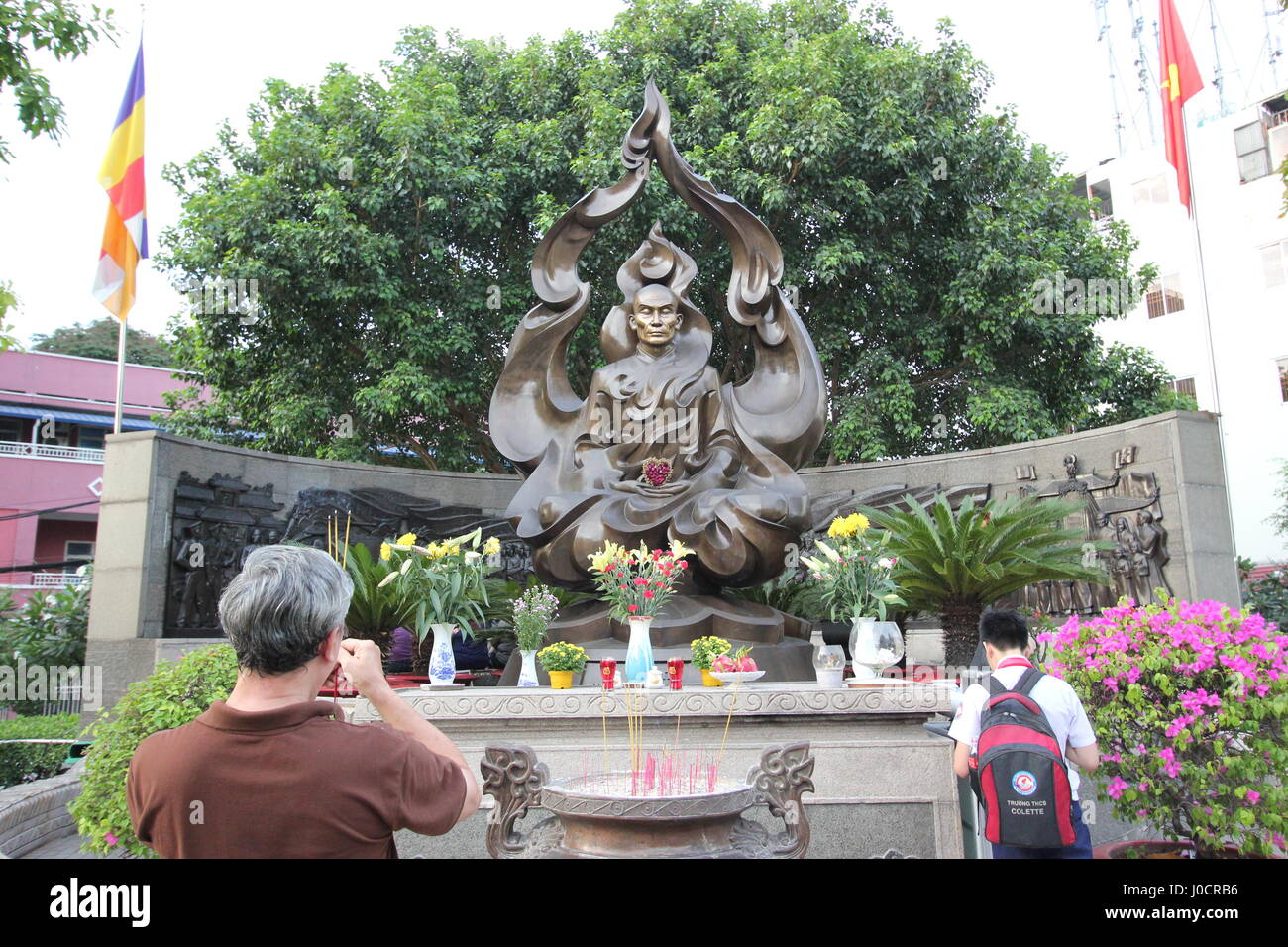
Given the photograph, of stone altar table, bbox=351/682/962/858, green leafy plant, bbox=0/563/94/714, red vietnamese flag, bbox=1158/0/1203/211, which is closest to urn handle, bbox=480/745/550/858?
stone altar table, bbox=351/682/962/858

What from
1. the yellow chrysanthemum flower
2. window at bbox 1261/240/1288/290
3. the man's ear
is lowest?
the man's ear

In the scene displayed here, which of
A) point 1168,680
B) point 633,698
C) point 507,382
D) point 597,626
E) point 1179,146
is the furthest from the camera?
point 1179,146

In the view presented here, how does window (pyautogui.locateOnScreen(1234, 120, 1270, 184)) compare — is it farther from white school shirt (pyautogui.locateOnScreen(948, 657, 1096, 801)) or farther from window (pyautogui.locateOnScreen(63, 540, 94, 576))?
window (pyautogui.locateOnScreen(63, 540, 94, 576))

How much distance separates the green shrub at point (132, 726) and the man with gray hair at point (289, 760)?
314 cm

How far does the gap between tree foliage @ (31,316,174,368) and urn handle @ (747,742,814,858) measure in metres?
27.9

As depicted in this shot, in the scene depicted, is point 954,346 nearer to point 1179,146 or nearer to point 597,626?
point 1179,146

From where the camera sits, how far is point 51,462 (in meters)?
22.4

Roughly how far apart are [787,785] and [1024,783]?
944 mm

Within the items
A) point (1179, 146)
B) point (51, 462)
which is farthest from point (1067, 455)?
point (51, 462)

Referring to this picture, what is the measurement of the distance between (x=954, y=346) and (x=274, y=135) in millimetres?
10313

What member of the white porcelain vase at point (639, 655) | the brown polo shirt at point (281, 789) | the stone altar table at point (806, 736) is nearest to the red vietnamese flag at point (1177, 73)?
the stone altar table at point (806, 736)

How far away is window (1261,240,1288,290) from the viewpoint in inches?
776

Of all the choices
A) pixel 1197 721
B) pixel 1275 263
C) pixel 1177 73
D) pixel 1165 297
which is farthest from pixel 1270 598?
pixel 1197 721

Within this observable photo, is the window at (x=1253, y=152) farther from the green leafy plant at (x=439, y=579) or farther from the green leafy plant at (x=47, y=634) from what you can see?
the green leafy plant at (x=47, y=634)
